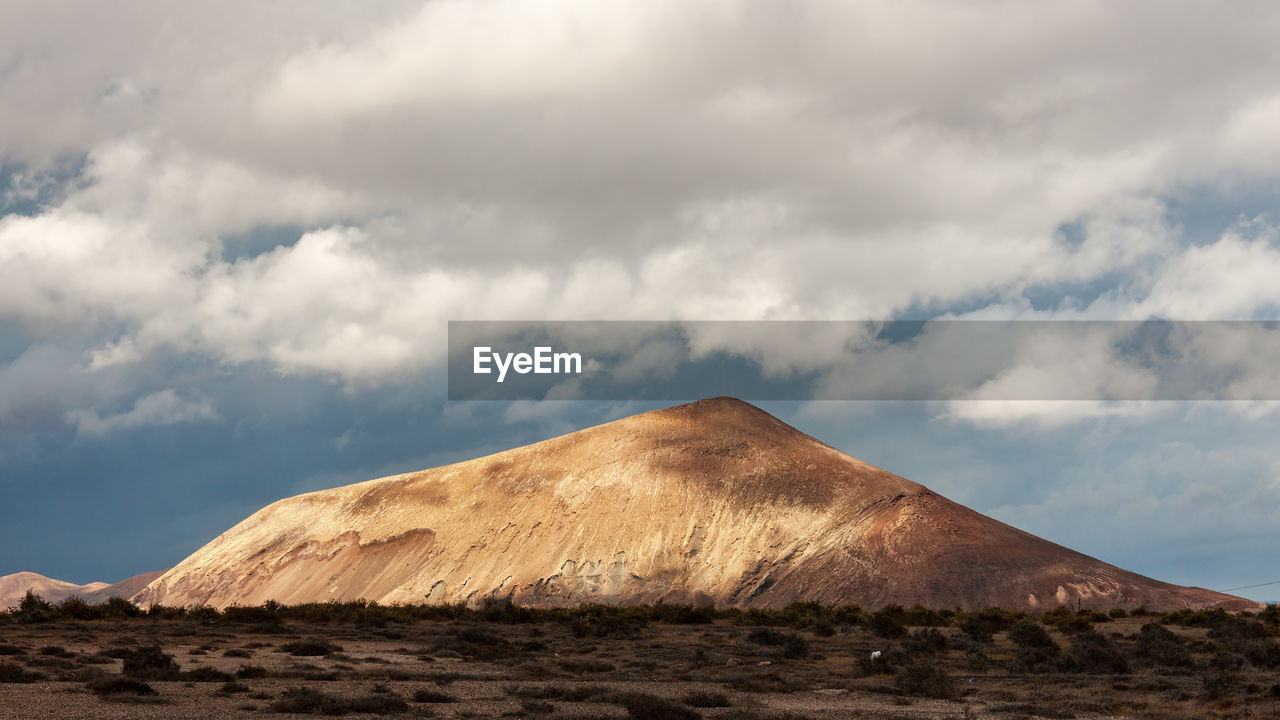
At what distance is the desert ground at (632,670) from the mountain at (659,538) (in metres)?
30.9

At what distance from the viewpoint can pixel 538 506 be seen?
95500 mm

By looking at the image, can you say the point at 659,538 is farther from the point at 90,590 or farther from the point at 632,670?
the point at 90,590

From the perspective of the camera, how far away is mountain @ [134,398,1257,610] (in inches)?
2948

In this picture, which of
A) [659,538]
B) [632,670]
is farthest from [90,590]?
[632,670]

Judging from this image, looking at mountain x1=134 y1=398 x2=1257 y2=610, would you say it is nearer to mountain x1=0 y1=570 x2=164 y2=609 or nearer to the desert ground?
the desert ground

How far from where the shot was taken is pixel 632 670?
26.7 metres

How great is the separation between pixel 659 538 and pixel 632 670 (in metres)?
62.6

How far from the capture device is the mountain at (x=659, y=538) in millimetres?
74875

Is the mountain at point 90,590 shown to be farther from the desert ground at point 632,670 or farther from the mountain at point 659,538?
the desert ground at point 632,670

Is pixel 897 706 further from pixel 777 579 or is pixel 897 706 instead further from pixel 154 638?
pixel 777 579

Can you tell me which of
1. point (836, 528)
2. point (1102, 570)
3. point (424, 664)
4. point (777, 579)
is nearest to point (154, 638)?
point (424, 664)

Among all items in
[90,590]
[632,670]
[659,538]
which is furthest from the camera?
[90,590]

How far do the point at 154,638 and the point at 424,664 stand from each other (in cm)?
1186

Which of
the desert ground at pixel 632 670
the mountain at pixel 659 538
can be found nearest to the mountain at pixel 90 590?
the mountain at pixel 659 538
